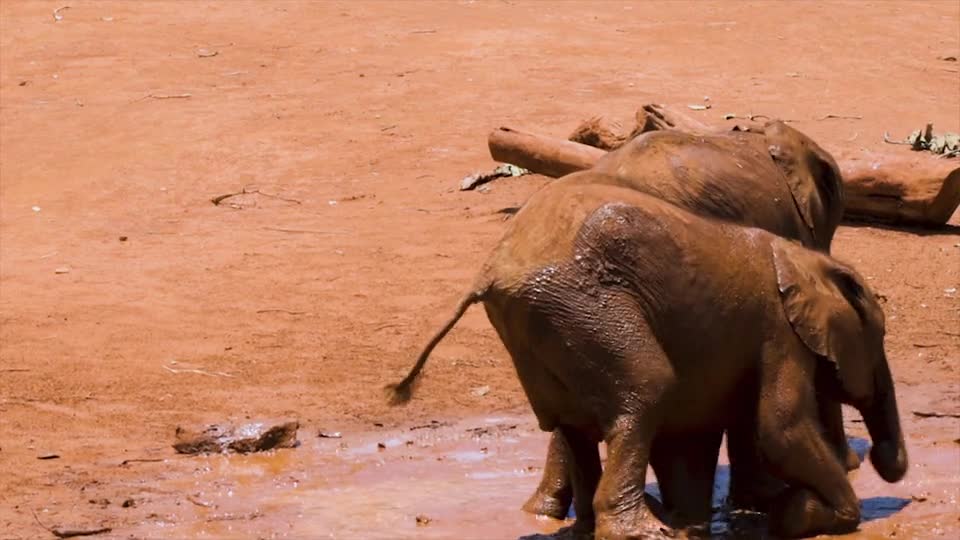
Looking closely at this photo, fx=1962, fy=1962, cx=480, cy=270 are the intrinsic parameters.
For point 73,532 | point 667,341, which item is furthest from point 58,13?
point 667,341

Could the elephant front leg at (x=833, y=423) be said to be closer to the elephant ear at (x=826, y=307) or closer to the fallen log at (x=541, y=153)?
the elephant ear at (x=826, y=307)

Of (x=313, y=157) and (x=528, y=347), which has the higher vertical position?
(x=528, y=347)

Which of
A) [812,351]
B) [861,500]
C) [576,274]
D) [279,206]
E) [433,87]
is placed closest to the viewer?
[576,274]

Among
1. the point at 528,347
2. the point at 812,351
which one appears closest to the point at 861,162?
the point at 812,351

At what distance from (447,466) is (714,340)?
2.07 metres

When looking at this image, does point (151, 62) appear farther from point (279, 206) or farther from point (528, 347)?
point (528, 347)

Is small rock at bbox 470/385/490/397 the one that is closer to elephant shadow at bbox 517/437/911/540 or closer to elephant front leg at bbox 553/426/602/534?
elephant shadow at bbox 517/437/911/540

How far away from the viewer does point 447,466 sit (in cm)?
897

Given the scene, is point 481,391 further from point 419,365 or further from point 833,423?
point 419,365

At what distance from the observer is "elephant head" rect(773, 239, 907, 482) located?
295 inches

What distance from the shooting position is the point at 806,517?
7.68 metres

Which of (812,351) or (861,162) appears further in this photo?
(861,162)

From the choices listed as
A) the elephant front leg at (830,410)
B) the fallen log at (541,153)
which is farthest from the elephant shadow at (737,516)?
the fallen log at (541,153)

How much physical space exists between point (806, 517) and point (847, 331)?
2.45 ft
